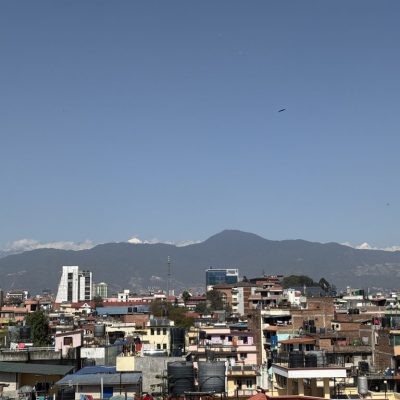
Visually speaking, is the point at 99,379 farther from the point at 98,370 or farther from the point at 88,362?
the point at 88,362

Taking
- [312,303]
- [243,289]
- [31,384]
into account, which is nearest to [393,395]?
[31,384]

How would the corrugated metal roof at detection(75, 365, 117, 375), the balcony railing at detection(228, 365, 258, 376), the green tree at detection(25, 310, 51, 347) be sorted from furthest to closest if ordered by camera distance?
the green tree at detection(25, 310, 51, 347)
the balcony railing at detection(228, 365, 258, 376)
the corrugated metal roof at detection(75, 365, 117, 375)

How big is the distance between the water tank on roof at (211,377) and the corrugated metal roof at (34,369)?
7704 mm

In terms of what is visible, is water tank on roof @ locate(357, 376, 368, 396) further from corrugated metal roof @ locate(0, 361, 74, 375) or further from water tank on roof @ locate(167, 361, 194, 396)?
corrugated metal roof @ locate(0, 361, 74, 375)

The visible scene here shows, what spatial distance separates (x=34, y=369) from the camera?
31.4m

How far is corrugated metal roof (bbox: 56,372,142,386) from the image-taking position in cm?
Result: 2828

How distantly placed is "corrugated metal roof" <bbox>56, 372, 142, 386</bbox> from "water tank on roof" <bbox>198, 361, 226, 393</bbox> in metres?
3.09

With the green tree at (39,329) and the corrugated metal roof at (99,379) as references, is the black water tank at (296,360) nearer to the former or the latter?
the corrugated metal roof at (99,379)

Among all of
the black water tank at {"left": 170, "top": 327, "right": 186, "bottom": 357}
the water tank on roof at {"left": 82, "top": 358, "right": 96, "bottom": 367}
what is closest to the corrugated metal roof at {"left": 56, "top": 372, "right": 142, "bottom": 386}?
the water tank on roof at {"left": 82, "top": 358, "right": 96, "bottom": 367}

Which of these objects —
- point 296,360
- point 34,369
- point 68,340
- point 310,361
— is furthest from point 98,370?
point 310,361

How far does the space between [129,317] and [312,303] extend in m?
24.1

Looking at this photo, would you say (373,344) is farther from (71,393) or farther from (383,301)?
(383,301)

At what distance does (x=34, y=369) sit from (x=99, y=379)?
442 cm

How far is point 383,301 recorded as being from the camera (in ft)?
261
